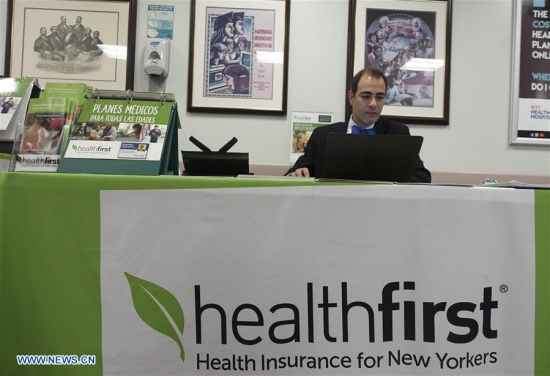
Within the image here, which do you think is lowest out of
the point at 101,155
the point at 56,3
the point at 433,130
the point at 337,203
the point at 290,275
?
the point at 290,275

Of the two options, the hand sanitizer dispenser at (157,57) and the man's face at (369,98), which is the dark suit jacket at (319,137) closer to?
the man's face at (369,98)

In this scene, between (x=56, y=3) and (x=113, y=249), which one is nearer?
(x=113, y=249)

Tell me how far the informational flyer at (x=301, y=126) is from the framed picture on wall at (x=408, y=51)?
0.17 meters

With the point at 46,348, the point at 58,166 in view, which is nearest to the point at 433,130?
the point at 58,166

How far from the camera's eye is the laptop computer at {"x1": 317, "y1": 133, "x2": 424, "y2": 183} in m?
1.11

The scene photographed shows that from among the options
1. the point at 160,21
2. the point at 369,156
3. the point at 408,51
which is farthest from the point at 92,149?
the point at 408,51

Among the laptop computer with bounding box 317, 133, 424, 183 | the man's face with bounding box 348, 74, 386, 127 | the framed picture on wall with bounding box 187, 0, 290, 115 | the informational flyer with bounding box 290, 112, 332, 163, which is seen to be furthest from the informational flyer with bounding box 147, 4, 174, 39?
the laptop computer with bounding box 317, 133, 424, 183

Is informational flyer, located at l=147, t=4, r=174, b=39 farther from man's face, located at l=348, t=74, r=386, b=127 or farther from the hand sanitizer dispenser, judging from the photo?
man's face, located at l=348, t=74, r=386, b=127

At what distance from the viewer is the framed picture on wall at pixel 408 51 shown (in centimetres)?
261

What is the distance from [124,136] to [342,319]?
2.51ft

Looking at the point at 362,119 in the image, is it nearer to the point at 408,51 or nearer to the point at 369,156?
the point at 408,51

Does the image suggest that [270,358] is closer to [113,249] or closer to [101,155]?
[113,249]

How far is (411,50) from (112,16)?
1732 millimetres

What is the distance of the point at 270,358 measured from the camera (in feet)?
3.34
